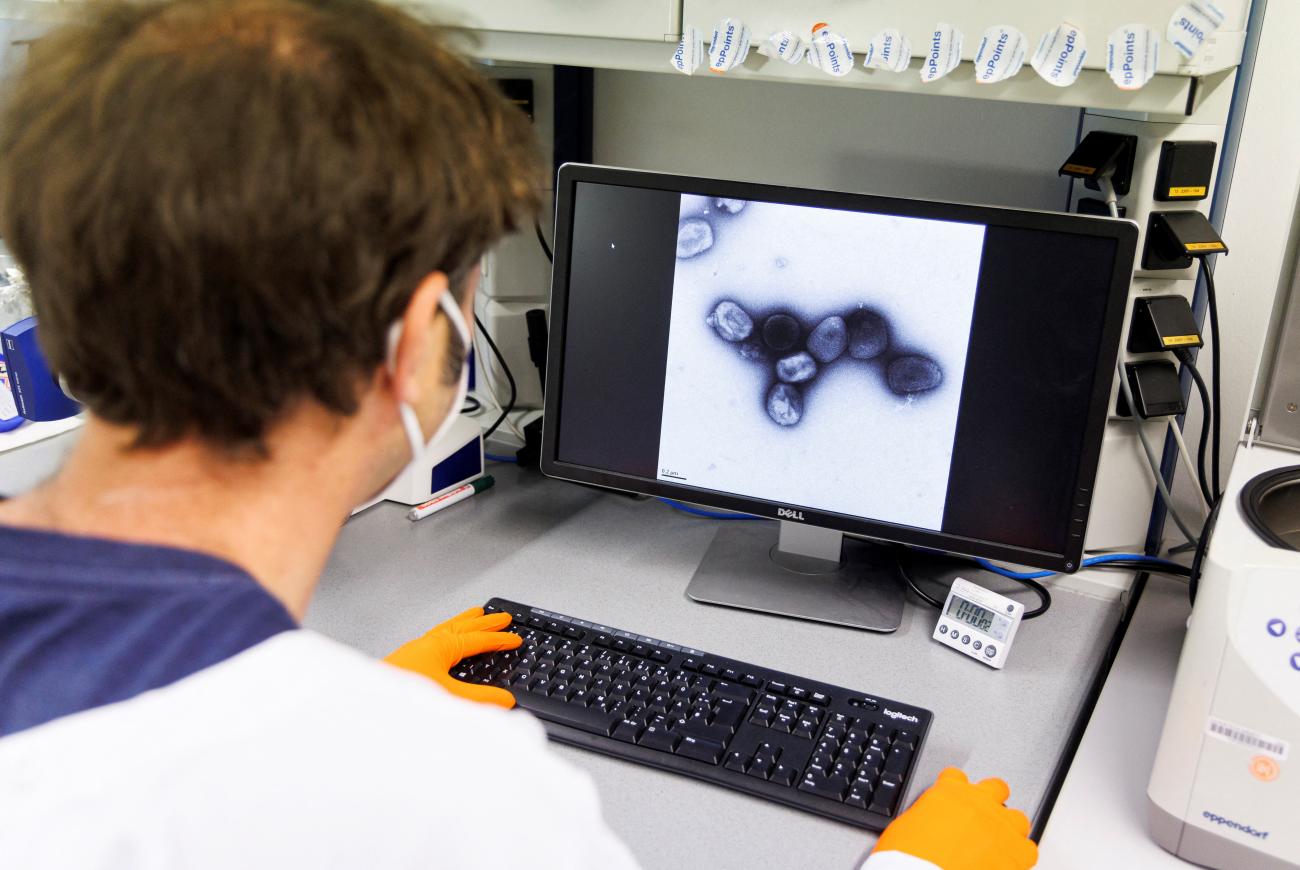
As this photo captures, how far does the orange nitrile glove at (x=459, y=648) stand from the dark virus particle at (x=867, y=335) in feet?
1.41

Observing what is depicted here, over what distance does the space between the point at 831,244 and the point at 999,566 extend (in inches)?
16.4

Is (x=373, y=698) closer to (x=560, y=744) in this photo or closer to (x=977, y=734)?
(x=560, y=744)

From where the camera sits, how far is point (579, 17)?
3.68 feet

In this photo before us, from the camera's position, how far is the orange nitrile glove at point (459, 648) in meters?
0.99

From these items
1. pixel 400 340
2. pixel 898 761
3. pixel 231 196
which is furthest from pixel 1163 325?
pixel 231 196

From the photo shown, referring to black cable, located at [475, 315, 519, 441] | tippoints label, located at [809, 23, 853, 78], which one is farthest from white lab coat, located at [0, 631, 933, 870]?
black cable, located at [475, 315, 519, 441]

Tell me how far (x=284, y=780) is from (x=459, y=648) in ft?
1.70

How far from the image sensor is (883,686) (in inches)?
41.3

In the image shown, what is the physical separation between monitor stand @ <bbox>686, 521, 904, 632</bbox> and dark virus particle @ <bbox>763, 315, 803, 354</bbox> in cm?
21

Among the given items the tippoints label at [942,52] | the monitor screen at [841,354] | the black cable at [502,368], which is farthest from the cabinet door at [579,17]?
the black cable at [502,368]

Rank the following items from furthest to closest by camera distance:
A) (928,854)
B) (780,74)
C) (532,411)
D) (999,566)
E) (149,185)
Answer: (532,411)
(999,566)
(780,74)
(928,854)
(149,185)

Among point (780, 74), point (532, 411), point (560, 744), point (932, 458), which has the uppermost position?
point (780, 74)

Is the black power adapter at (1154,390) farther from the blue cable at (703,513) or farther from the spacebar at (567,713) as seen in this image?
the spacebar at (567,713)

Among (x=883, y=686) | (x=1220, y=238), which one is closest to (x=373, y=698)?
(x=883, y=686)
